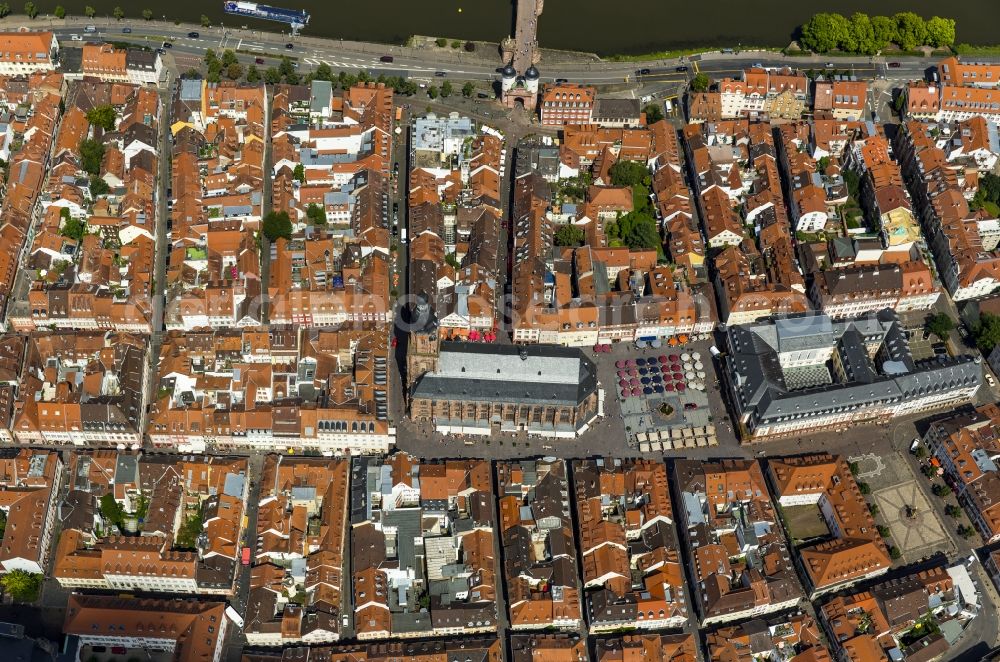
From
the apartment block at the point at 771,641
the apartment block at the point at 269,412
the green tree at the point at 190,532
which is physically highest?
the apartment block at the point at 269,412

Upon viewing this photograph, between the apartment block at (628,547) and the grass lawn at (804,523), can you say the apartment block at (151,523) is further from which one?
the grass lawn at (804,523)

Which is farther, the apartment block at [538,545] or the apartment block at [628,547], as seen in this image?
the apartment block at [628,547]

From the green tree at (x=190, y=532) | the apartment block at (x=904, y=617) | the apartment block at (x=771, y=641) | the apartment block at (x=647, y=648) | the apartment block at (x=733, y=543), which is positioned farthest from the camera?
the green tree at (x=190, y=532)

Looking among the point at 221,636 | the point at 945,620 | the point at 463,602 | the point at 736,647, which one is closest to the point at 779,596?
the point at 736,647

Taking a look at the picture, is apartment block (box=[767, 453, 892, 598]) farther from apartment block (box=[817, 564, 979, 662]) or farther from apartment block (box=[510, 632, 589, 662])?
apartment block (box=[510, 632, 589, 662])

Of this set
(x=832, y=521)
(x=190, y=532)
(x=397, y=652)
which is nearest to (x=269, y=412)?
(x=190, y=532)

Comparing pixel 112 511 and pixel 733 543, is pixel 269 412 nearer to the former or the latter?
pixel 112 511

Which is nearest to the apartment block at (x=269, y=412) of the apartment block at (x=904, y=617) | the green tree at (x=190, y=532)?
the green tree at (x=190, y=532)

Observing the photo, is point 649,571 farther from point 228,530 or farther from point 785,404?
point 228,530
